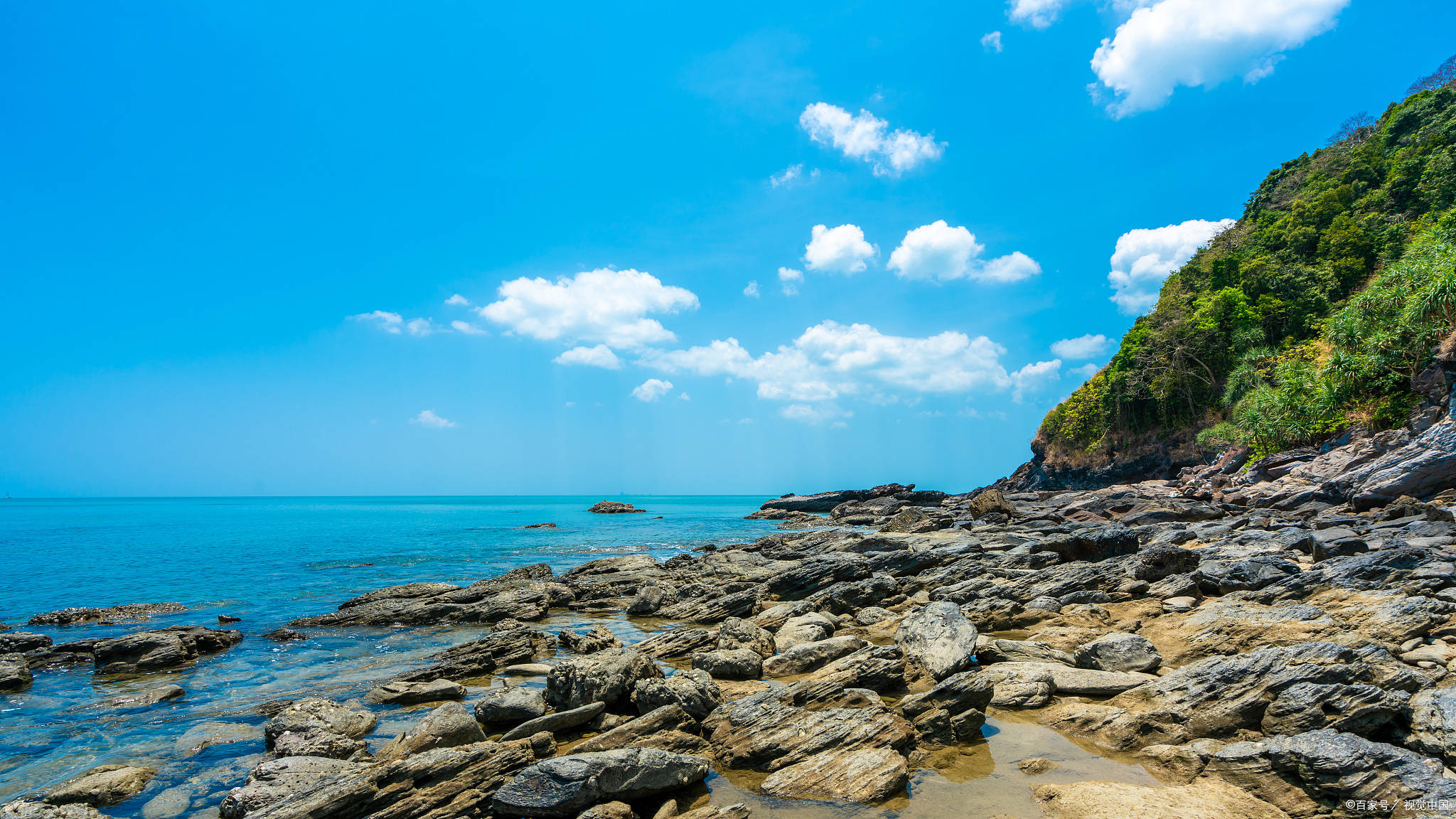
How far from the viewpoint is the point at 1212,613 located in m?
11.9

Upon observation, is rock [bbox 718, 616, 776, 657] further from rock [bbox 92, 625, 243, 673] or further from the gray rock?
rock [bbox 92, 625, 243, 673]

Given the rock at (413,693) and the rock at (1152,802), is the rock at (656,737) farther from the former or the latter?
the rock at (413,693)

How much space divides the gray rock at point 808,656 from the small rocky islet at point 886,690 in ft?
0.15

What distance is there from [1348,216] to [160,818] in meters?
73.0

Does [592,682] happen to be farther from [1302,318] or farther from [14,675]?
[1302,318]

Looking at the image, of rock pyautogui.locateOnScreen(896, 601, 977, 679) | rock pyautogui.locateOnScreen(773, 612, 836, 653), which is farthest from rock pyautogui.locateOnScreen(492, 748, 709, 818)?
rock pyautogui.locateOnScreen(773, 612, 836, 653)

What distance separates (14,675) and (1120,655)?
20757 mm

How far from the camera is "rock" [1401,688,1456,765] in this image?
246 inches

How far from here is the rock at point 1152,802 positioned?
579 centimetres

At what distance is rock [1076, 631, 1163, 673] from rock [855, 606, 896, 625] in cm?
530

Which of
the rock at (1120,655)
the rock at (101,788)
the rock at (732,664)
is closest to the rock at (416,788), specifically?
the rock at (101,788)

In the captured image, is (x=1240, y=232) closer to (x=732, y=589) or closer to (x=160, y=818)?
(x=732, y=589)

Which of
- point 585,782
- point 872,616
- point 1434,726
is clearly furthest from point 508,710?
point 1434,726

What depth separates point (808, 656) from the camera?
11.3 metres
